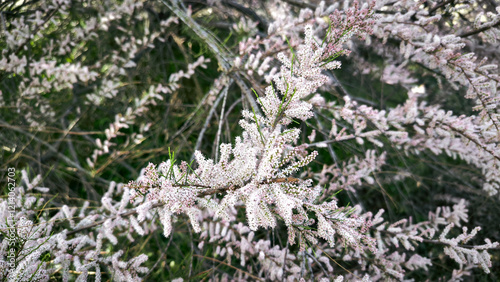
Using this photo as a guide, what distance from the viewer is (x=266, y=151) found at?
0.59m

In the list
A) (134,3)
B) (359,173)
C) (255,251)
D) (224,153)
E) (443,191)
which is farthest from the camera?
(443,191)

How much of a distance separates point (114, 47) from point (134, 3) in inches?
25.6

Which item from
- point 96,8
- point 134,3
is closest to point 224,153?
point 134,3

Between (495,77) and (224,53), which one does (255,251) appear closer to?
(224,53)

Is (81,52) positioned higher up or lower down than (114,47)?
lower down

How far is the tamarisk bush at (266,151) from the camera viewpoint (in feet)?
2.17

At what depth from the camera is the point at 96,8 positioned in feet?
7.89

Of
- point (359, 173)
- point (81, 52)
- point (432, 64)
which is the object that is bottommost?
point (359, 173)

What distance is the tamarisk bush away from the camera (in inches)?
26.0

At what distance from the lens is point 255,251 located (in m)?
1.37

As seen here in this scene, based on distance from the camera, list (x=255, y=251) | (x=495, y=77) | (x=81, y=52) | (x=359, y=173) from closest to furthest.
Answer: (x=495, y=77)
(x=255, y=251)
(x=359, y=173)
(x=81, y=52)

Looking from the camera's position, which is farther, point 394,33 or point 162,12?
point 162,12

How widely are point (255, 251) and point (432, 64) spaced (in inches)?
44.3

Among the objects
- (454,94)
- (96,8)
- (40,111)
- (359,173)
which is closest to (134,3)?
(96,8)
